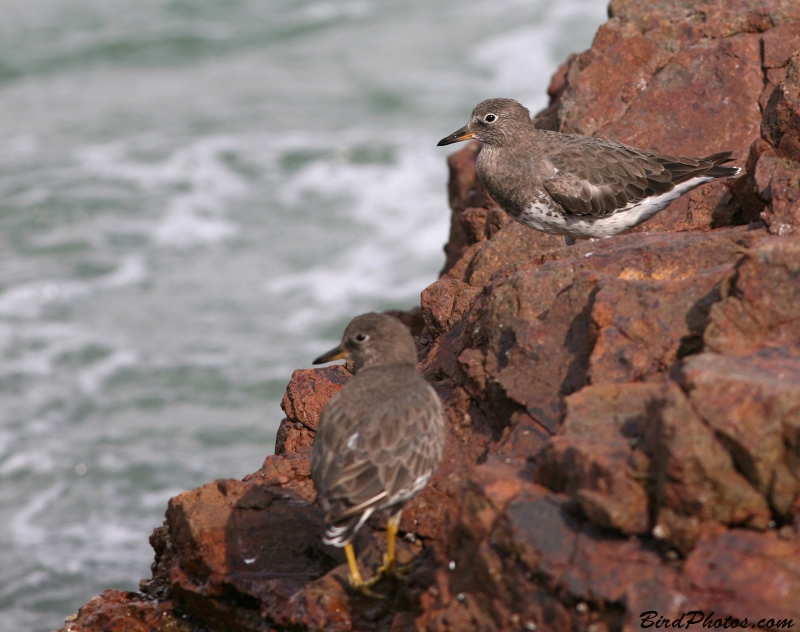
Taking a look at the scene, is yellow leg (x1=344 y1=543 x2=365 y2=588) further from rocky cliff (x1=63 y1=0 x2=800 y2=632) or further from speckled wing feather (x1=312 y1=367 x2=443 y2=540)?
speckled wing feather (x1=312 y1=367 x2=443 y2=540)

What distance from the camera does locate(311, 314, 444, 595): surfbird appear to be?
557 centimetres

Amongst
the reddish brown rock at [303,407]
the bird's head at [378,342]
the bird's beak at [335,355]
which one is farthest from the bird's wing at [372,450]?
the reddish brown rock at [303,407]

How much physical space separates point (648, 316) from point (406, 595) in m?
2.23

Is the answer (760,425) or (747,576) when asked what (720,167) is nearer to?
(760,425)

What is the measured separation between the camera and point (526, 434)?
5926mm

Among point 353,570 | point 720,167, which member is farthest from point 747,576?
point 720,167

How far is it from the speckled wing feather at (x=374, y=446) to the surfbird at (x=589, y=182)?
3258 millimetres

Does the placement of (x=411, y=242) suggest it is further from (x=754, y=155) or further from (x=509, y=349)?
(x=509, y=349)

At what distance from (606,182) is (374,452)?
4247 millimetres

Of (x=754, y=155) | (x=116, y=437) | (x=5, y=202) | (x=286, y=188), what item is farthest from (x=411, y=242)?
(x=754, y=155)

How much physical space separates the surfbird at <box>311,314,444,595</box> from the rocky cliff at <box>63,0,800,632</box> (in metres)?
0.31

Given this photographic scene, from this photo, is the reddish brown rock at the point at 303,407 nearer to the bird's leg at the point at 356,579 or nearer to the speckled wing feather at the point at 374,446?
the speckled wing feather at the point at 374,446

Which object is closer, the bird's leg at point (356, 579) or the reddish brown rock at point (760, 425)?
the reddish brown rock at point (760, 425)

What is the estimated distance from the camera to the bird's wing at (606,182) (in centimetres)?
884
